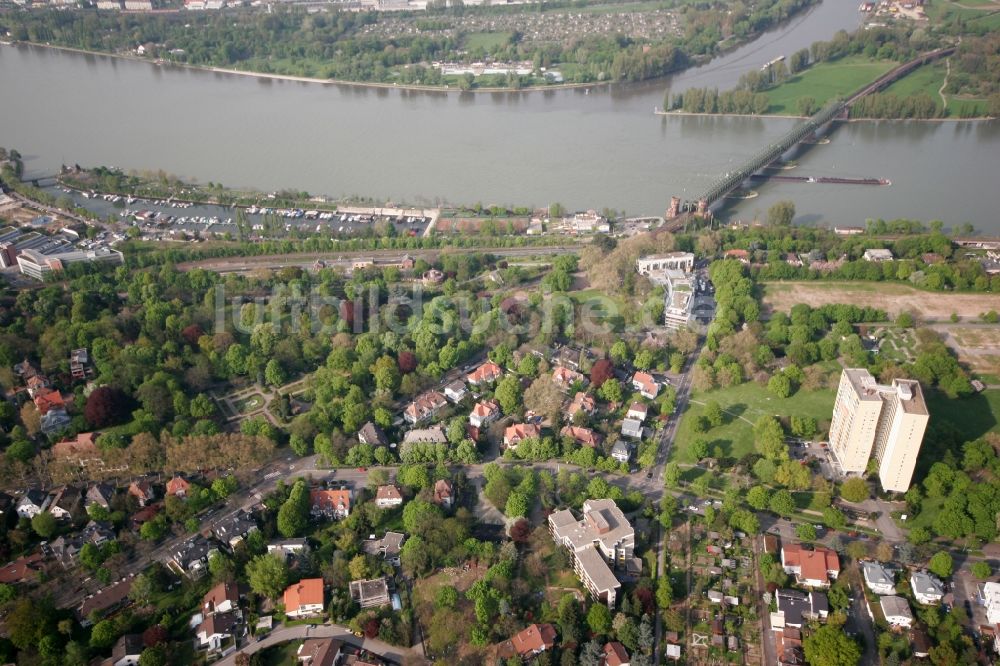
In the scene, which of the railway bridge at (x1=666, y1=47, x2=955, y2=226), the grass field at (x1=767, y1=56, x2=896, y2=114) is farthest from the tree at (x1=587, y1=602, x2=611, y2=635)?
the grass field at (x1=767, y1=56, x2=896, y2=114)

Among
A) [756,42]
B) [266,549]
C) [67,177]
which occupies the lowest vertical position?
[266,549]

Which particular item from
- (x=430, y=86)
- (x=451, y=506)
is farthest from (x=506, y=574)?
(x=430, y=86)

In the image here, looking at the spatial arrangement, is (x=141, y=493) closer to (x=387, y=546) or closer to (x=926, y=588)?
(x=387, y=546)

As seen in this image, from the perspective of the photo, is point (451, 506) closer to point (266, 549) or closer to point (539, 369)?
point (266, 549)

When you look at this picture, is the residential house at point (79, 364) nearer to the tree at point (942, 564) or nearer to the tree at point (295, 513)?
the tree at point (295, 513)

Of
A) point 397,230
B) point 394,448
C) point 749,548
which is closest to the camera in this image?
point 749,548

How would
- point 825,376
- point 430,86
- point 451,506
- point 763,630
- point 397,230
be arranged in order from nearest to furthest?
point 763,630
point 451,506
point 825,376
point 397,230
point 430,86

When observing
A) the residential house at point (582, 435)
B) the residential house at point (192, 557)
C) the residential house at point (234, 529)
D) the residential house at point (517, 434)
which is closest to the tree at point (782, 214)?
the residential house at point (582, 435)
